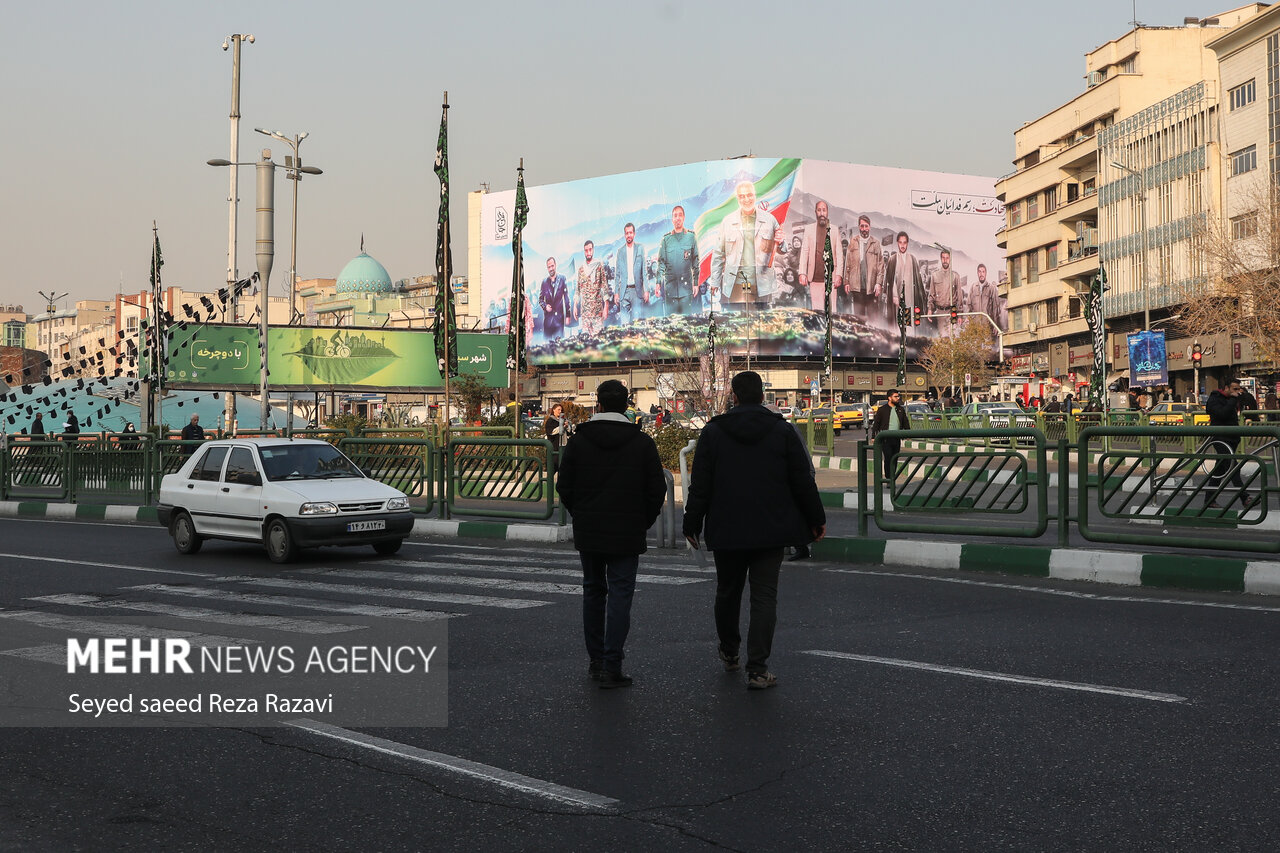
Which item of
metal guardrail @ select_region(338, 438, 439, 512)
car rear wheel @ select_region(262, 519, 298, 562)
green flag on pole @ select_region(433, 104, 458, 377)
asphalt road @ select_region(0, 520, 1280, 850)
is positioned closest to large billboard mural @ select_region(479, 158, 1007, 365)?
green flag on pole @ select_region(433, 104, 458, 377)

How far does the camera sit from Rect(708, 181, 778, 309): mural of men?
10956 centimetres

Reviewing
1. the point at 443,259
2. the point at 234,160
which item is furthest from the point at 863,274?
the point at 443,259

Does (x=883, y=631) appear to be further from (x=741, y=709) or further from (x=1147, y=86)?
(x=1147, y=86)

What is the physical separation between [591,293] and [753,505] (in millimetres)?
112014

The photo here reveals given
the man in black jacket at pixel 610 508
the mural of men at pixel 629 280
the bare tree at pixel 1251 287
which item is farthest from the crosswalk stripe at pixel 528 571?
the mural of men at pixel 629 280

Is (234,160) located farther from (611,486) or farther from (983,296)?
(983,296)

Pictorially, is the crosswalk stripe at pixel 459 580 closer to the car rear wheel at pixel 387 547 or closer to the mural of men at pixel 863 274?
the car rear wheel at pixel 387 547

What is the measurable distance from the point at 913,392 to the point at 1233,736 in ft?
361

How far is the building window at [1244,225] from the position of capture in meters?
44.8

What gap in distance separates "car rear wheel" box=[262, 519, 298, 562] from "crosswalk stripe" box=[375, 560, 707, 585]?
3.10 ft

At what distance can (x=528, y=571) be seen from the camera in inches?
514

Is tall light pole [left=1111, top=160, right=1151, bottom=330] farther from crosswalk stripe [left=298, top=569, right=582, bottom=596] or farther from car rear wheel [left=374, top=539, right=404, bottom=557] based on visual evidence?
crosswalk stripe [left=298, top=569, right=582, bottom=596]

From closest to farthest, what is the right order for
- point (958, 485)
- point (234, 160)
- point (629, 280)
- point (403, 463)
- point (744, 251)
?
1. point (958, 485)
2. point (403, 463)
3. point (234, 160)
4. point (744, 251)
5. point (629, 280)

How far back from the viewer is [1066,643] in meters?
8.36
